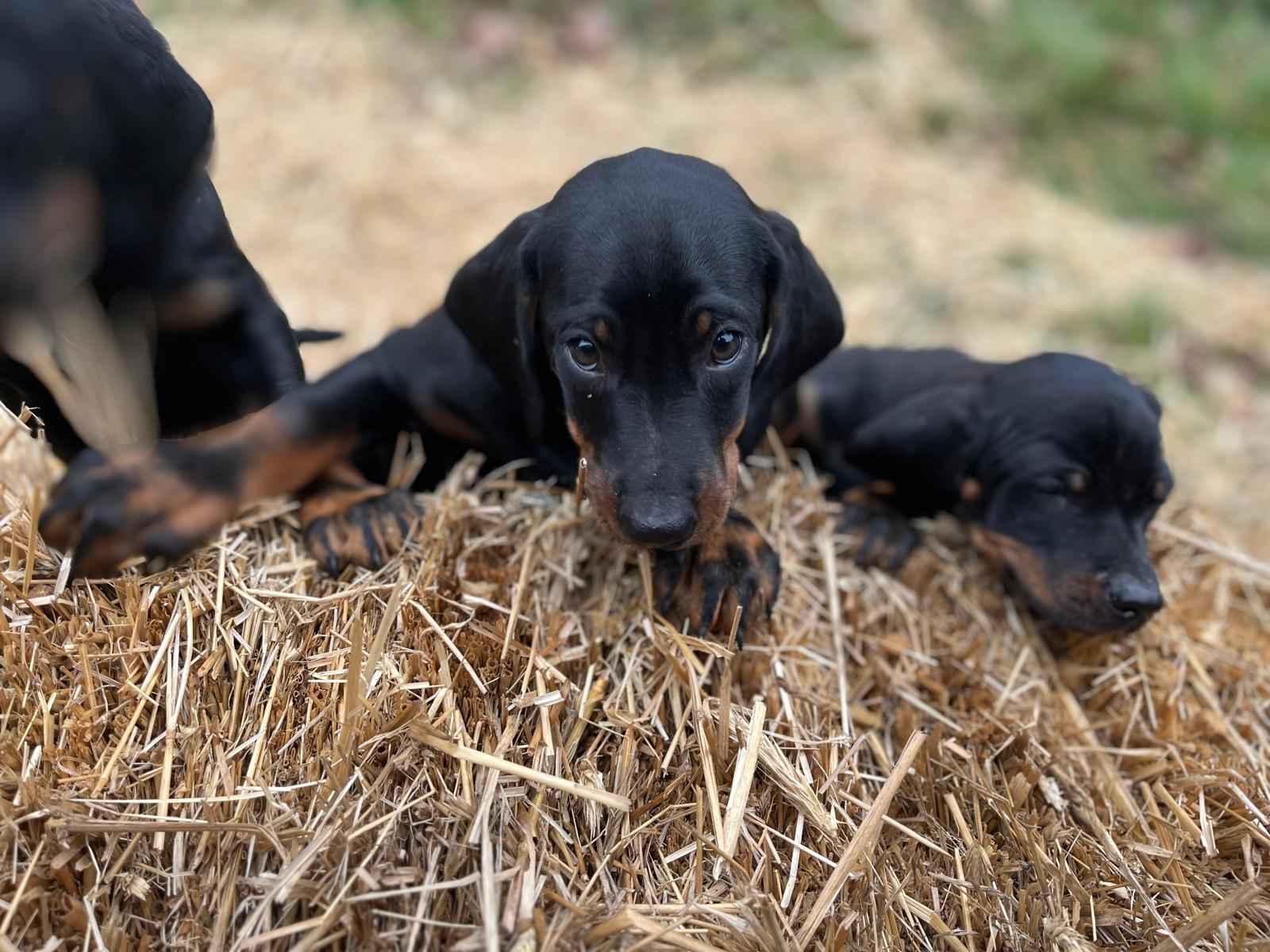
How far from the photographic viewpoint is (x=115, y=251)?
216cm

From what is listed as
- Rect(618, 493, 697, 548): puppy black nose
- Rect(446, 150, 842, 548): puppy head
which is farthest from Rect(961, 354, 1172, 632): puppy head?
Rect(618, 493, 697, 548): puppy black nose

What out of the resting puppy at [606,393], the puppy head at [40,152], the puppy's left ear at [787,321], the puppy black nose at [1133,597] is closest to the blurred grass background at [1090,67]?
the puppy black nose at [1133,597]

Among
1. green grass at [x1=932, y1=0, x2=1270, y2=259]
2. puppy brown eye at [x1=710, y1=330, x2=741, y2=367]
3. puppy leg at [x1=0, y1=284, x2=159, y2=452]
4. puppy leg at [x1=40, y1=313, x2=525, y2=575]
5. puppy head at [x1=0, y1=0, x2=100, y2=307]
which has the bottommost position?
green grass at [x1=932, y1=0, x2=1270, y2=259]

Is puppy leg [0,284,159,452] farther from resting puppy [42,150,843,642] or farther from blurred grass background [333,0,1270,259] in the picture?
blurred grass background [333,0,1270,259]

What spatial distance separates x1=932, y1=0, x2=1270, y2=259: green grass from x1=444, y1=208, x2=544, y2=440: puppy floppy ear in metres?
6.64

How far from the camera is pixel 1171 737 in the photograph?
3.22 meters

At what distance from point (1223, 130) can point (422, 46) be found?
252 inches

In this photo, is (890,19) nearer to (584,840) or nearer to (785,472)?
(785,472)

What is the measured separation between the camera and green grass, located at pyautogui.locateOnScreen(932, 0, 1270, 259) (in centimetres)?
821

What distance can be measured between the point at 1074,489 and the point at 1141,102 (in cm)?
660

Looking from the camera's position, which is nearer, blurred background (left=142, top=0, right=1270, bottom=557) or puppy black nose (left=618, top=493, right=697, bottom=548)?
puppy black nose (left=618, top=493, right=697, bottom=548)

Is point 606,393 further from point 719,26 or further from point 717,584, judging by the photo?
point 719,26

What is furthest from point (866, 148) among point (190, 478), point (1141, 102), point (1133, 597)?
point (190, 478)

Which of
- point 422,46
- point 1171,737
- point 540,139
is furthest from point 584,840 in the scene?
point 422,46
